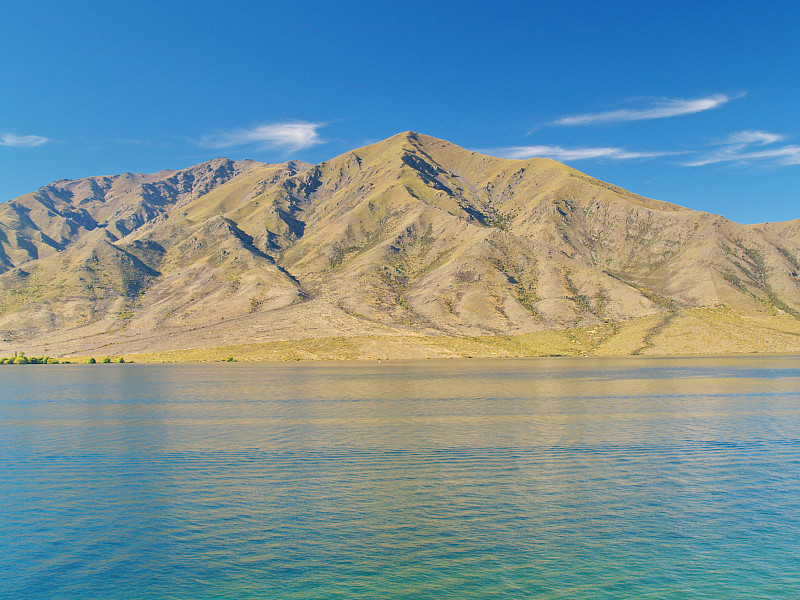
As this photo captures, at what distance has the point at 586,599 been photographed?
21250 mm

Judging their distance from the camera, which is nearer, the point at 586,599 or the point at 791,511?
the point at 586,599

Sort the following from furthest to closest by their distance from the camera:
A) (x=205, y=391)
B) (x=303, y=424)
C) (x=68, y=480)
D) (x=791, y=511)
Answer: (x=205, y=391), (x=303, y=424), (x=68, y=480), (x=791, y=511)

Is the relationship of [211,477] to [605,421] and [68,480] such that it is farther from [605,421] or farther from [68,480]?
[605,421]

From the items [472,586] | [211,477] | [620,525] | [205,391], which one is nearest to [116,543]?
[211,477]

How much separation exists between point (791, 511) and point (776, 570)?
9.40 meters

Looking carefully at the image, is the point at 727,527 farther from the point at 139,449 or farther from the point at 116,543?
the point at 139,449

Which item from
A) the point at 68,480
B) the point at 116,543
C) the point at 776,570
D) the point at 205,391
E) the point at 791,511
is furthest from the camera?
the point at 205,391

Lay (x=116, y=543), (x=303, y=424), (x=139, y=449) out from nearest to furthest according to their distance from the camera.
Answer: (x=116, y=543), (x=139, y=449), (x=303, y=424)

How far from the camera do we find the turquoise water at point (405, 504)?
23.2 m

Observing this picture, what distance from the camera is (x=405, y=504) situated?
3231cm

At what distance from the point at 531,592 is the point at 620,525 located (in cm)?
981

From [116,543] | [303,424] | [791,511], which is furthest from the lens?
[303,424]

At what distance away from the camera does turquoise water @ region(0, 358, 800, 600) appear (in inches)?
914

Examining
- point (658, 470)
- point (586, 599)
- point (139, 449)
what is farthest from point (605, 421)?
point (139, 449)
